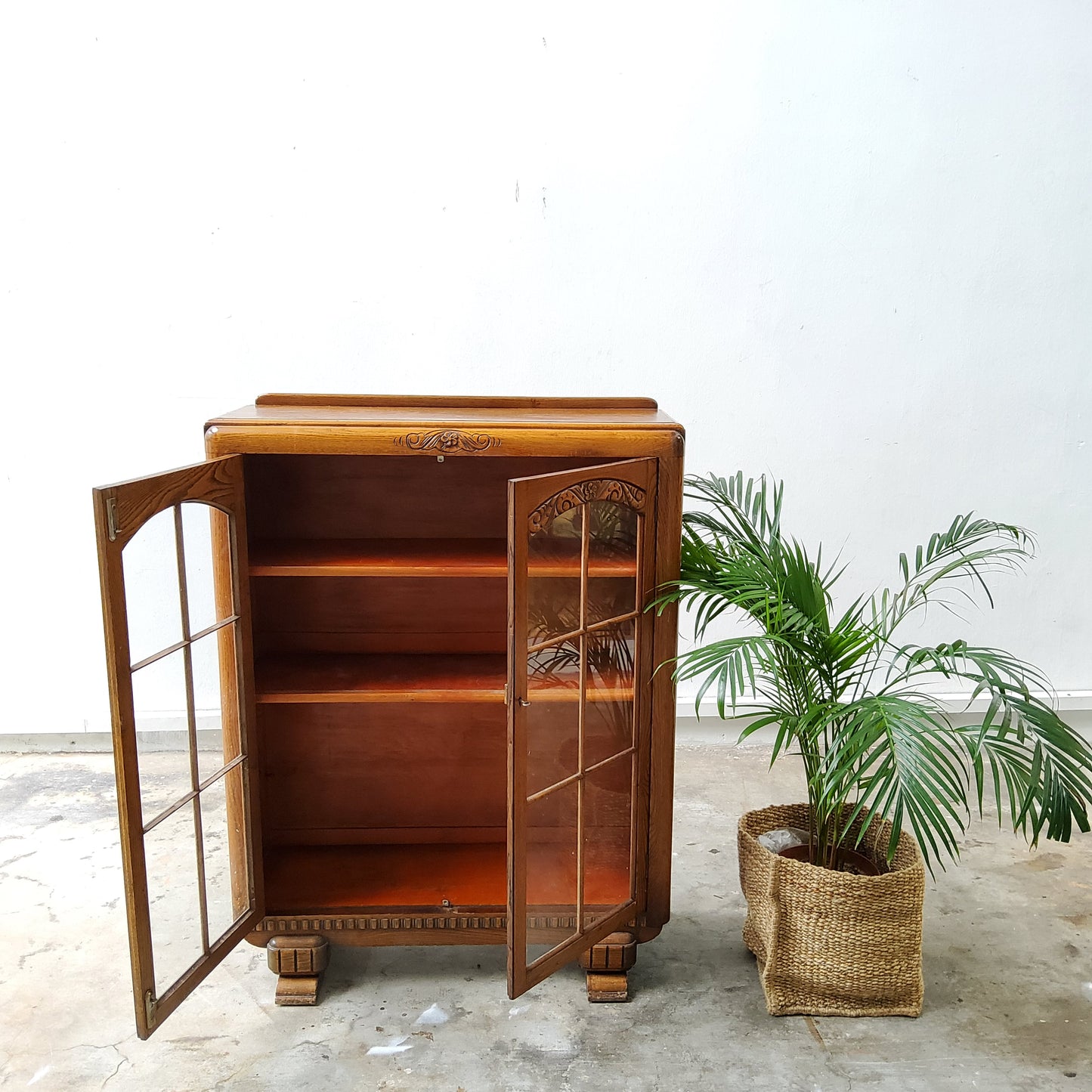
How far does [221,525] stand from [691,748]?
2.38m

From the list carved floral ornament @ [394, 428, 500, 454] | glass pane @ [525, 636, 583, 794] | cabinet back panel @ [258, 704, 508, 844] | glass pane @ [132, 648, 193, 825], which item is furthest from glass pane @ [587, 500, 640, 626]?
glass pane @ [132, 648, 193, 825]

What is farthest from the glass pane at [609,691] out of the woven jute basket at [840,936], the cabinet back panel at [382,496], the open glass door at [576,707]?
the cabinet back panel at [382,496]

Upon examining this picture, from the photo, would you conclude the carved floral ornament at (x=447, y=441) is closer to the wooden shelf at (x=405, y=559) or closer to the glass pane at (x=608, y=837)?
the wooden shelf at (x=405, y=559)

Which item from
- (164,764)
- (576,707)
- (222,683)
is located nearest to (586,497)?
(576,707)

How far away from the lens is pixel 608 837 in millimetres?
2391

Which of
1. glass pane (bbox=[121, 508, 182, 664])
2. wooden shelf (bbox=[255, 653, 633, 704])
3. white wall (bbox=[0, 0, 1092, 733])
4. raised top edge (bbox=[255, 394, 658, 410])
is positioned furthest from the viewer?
white wall (bbox=[0, 0, 1092, 733])

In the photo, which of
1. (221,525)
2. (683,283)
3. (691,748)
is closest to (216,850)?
(221,525)

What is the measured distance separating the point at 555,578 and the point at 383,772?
0.99 m

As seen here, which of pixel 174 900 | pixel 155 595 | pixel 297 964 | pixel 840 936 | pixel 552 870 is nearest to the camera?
pixel 155 595

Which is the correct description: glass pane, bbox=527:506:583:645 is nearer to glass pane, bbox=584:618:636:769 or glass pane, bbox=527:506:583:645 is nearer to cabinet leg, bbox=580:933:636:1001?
glass pane, bbox=584:618:636:769

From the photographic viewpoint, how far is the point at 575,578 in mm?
2184

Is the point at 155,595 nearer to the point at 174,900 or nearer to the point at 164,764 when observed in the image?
the point at 164,764

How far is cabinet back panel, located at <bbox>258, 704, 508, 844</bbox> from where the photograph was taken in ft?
9.09

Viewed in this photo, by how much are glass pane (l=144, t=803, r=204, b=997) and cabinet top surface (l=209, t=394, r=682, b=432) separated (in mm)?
900
